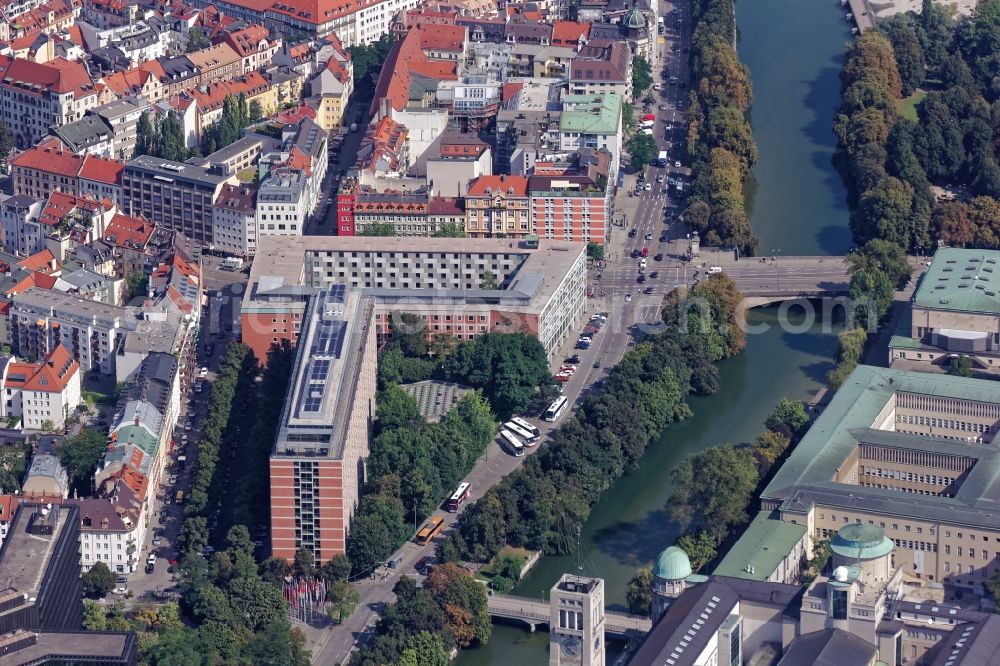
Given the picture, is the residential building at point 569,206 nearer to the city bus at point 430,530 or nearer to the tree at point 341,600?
the city bus at point 430,530

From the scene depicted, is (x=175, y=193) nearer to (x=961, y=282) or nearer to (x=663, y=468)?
(x=663, y=468)

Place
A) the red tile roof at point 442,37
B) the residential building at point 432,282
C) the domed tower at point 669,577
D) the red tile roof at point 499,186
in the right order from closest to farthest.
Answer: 1. the domed tower at point 669,577
2. the residential building at point 432,282
3. the red tile roof at point 499,186
4. the red tile roof at point 442,37

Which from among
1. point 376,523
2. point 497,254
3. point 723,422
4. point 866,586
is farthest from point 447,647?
point 497,254

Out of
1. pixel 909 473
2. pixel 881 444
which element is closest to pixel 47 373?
pixel 881 444

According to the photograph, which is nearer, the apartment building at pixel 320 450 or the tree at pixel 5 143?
the apartment building at pixel 320 450

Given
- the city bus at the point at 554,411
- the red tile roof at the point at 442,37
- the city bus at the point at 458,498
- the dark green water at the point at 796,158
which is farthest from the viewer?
the red tile roof at the point at 442,37

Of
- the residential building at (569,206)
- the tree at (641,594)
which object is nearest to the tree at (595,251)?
the residential building at (569,206)

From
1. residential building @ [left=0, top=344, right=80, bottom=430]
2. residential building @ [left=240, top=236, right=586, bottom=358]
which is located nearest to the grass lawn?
residential building @ [left=240, top=236, right=586, bottom=358]
